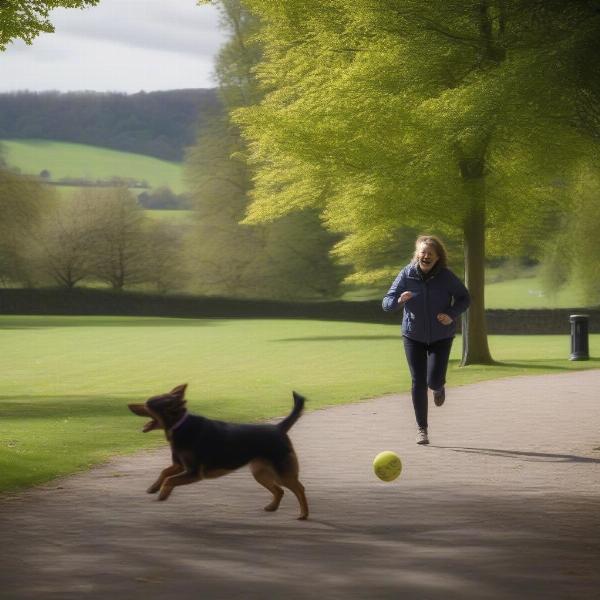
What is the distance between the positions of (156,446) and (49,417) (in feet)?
12.7

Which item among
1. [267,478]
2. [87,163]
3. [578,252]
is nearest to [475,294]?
[267,478]

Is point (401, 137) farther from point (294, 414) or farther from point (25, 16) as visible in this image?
point (294, 414)

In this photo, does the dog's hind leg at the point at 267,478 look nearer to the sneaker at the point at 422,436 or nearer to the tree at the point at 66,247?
the sneaker at the point at 422,436

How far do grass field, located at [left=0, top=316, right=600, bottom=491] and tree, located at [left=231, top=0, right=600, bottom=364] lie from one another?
10.9 feet

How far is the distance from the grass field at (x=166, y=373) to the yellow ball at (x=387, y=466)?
3.00 meters

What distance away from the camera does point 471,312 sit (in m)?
27.0

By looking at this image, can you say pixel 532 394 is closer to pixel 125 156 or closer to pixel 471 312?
pixel 471 312

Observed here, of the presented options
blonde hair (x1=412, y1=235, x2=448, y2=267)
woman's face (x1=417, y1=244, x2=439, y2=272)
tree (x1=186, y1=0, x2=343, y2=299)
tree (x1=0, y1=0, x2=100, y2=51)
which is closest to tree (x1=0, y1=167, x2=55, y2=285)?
tree (x1=186, y1=0, x2=343, y2=299)

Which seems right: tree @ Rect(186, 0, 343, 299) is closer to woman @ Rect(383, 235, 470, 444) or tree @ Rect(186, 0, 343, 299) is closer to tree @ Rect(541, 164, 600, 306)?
tree @ Rect(541, 164, 600, 306)

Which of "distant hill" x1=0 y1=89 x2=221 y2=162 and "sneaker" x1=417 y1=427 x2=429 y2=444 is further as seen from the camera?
"distant hill" x1=0 y1=89 x2=221 y2=162

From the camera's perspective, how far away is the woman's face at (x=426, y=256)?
11.8m

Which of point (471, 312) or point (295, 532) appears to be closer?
point (295, 532)

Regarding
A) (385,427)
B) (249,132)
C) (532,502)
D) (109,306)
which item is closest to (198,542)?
(532,502)

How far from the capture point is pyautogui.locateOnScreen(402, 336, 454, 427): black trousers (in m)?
12.2
